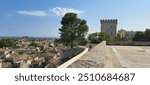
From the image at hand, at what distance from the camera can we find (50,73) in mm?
6152

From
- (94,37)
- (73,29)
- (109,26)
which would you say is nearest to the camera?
(73,29)

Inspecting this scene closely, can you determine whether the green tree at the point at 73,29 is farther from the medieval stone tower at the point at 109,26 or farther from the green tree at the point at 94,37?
the medieval stone tower at the point at 109,26

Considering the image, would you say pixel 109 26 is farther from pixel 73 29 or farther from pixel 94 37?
pixel 73 29

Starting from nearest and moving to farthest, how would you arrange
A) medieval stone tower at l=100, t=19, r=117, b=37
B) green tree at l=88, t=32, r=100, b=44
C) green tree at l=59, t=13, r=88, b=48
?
green tree at l=59, t=13, r=88, b=48 → green tree at l=88, t=32, r=100, b=44 → medieval stone tower at l=100, t=19, r=117, b=37

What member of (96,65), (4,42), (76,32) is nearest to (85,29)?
(76,32)

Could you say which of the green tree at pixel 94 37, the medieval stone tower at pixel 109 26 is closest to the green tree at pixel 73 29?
the green tree at pixel 94 37

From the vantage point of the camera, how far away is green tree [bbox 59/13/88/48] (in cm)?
3180

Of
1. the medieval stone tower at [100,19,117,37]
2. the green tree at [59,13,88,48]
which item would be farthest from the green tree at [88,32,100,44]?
the medieval stone tower at [100,19,117,37]

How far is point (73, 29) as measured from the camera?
31.7 meters

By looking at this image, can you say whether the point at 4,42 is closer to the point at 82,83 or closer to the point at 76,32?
the point at 76,32

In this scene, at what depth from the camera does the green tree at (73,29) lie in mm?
31797

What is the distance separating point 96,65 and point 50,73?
0.97 m

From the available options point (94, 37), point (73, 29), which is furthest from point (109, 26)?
point (73, 29)

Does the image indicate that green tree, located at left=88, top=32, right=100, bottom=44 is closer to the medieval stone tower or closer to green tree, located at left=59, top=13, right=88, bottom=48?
green tree, located at left=59, top=13, right=88, bottom=48
